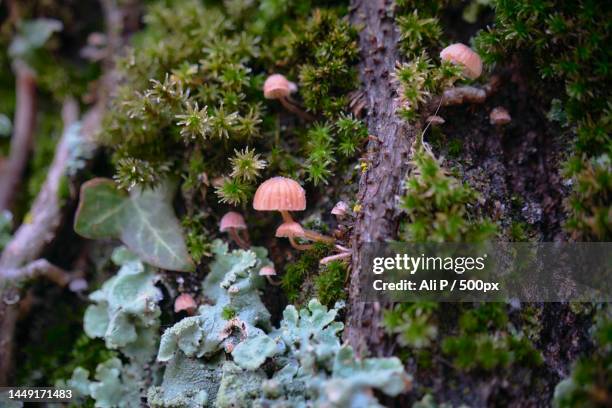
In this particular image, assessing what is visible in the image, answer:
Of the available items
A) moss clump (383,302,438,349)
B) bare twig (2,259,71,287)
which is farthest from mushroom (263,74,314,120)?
bare twig (2,259,71,287)

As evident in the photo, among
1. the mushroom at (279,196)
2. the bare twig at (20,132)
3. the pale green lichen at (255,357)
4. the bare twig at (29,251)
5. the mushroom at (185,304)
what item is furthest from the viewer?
the bare twig at (20,132)

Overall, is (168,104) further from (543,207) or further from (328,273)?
(543,207)

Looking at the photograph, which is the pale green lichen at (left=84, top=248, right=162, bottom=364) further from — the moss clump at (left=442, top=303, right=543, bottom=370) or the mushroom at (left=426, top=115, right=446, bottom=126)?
the mushroom at (left=426, top=115, right=446, bottom=126)

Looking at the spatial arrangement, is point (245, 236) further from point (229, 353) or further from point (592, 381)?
point (592, 381)

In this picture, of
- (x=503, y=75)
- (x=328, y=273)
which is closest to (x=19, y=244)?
(x=328, y=273)

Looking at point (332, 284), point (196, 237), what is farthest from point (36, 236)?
point (332, 284)

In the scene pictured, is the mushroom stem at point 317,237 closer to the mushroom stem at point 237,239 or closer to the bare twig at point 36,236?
the mushroom stem at point 237,239

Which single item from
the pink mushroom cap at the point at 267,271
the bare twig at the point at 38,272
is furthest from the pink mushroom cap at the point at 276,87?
the bare twig at the point at 38,272
